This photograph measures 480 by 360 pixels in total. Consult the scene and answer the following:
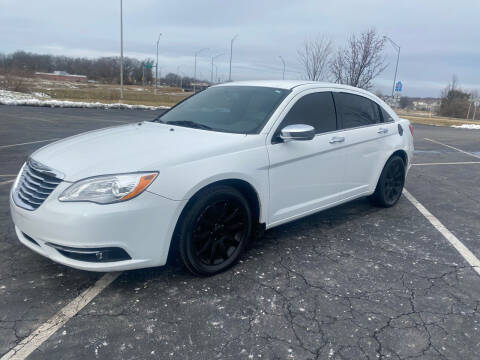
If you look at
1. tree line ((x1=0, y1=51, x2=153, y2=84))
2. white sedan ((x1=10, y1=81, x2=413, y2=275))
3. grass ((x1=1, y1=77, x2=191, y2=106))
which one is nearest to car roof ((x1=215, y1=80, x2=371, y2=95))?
white sedan ((x1=10, y1=81, x2=413, y2=275))

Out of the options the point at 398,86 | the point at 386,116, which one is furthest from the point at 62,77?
the point at 386,116

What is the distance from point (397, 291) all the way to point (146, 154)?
233 cm

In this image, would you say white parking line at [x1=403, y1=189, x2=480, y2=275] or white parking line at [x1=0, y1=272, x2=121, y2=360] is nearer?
white parking line at [x1=0, y1=272, x2=121, y2=360]

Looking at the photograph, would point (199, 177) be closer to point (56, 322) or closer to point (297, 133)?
point (297, 133)

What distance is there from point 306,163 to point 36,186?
7.92 feet

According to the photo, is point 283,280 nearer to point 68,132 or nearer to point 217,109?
point 217,109

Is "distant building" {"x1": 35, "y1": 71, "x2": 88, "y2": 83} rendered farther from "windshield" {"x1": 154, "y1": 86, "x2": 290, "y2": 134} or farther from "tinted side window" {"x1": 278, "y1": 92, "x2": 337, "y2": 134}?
"tinted side window" {"x1": 278, "y1": 92, "x2": 337, "y2": 134}

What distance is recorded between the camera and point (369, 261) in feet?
12.8

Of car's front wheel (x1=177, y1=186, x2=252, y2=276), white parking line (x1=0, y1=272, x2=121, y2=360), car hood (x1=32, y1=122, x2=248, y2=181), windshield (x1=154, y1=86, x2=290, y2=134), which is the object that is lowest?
white parking line (x1=0, y1=272, x2=121, y2=360)

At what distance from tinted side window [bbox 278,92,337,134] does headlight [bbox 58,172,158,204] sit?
60.6 inches

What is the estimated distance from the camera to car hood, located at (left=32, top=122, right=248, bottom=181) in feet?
9.73

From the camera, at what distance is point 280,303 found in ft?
10.1

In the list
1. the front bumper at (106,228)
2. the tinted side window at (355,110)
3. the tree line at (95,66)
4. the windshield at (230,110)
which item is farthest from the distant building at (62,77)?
the front bumper at (106,228)

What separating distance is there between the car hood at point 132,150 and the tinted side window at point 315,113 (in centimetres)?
70
